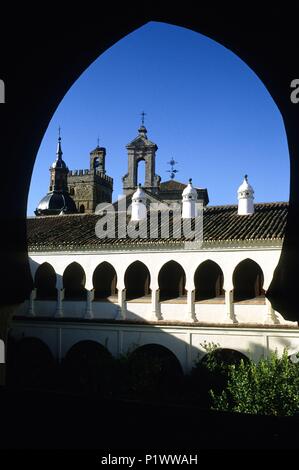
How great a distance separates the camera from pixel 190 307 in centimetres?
1869

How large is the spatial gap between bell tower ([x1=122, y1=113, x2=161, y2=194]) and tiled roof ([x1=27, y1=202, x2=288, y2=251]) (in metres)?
21.7

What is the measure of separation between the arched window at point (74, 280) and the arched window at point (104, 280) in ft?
2.59

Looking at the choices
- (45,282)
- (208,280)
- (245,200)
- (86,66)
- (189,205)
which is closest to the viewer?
(86,66)

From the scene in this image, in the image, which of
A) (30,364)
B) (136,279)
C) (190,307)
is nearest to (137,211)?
(136,279)

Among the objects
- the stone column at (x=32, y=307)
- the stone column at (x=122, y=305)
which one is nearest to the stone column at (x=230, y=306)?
the stone column at (x=122, y=305)

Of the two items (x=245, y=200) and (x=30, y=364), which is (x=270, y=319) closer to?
(x=245, y=200)

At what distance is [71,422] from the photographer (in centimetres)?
253

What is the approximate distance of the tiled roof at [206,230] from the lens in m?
18.7

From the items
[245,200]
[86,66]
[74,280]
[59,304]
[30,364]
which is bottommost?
[30,364]

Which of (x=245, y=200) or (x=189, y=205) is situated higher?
(x=245, y=200)

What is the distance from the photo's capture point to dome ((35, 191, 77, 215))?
49.8 m

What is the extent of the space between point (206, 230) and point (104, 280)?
5019 mm

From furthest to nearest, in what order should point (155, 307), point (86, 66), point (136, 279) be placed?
point (136, 279) → point (155, 307) → point (86, 66)

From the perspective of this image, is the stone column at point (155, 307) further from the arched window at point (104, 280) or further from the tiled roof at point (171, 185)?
the tiled roof at point (171, 185)
